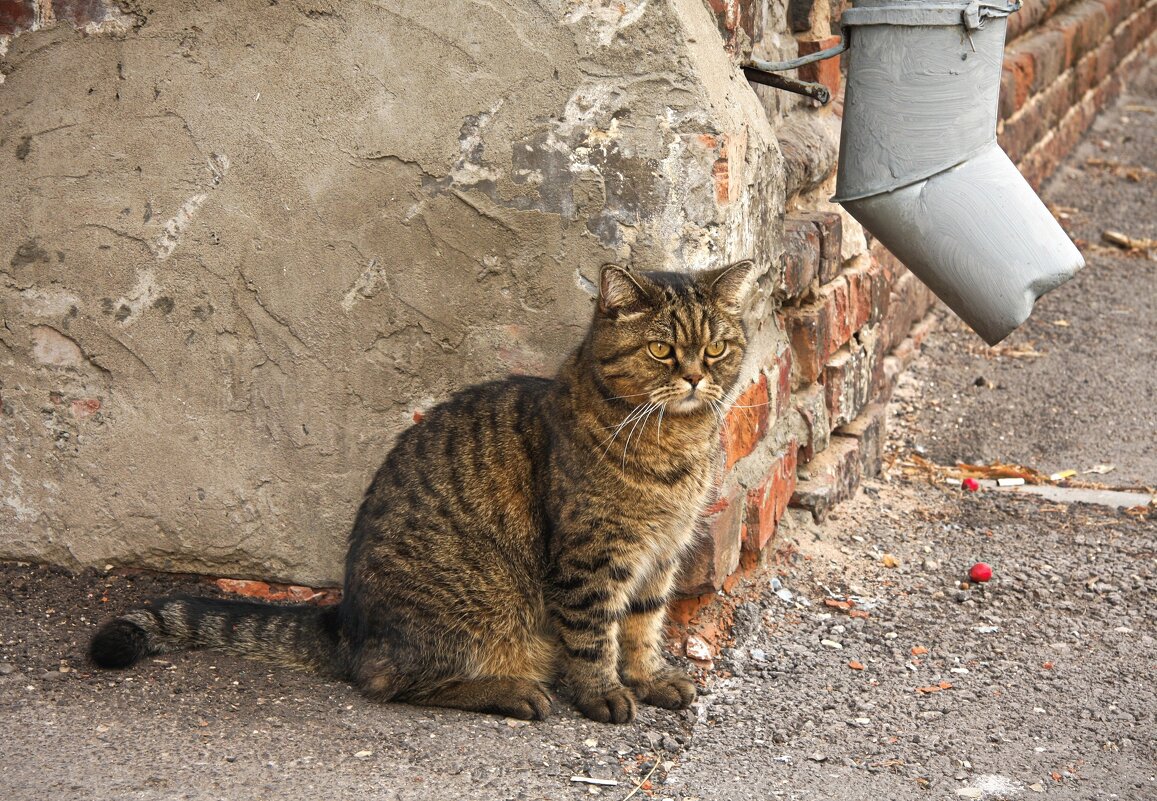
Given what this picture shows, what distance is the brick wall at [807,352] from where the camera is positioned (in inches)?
138

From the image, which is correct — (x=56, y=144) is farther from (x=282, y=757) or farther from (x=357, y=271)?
(x=282, y=757)

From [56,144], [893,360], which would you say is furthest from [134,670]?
[893,360]

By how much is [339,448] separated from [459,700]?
0.83m

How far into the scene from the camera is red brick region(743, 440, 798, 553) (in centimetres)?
364

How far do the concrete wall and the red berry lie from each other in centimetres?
97

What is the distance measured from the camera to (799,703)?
3.19 metres

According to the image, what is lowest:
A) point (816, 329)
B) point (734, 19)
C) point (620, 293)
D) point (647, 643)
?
point (647, 643)

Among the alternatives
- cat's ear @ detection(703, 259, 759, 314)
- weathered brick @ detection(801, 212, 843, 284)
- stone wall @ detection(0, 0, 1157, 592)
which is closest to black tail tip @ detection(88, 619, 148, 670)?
stone wall @ detection(0, 0, 1157, 592)

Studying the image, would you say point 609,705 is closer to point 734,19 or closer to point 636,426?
point 636,426

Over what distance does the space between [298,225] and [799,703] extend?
1.85m

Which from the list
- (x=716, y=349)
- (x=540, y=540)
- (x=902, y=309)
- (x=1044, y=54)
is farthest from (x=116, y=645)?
(x=1044, y=54)

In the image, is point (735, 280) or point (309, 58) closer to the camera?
point (735, 280)

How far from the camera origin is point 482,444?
3.26m

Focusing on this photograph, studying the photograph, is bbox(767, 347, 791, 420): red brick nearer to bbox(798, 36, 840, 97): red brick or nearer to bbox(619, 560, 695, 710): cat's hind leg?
bbox(619, 560, 695, 710): cat's hind leg
